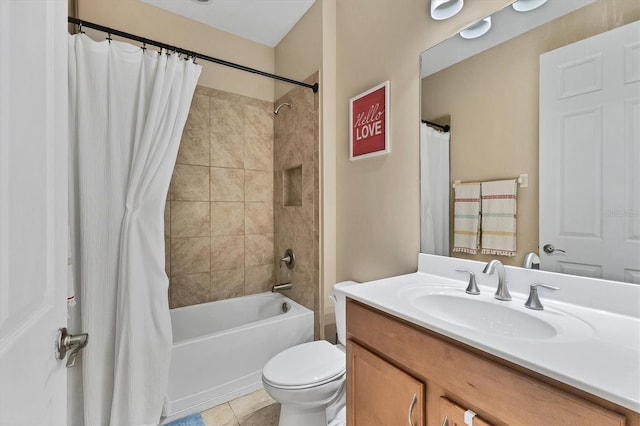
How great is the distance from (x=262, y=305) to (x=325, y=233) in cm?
98

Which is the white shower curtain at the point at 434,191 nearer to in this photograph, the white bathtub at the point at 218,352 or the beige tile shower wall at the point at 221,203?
the white bathtub at the point at 218,352

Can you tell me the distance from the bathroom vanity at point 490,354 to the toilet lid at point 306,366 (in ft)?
0.90

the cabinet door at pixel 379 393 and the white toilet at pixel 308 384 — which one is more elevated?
the cabinet door at pixel 379 393

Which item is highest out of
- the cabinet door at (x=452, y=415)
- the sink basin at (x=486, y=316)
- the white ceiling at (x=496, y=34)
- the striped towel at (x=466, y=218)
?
the white ceiling at (x=496, y=34)

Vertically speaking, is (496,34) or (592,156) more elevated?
(496,34)

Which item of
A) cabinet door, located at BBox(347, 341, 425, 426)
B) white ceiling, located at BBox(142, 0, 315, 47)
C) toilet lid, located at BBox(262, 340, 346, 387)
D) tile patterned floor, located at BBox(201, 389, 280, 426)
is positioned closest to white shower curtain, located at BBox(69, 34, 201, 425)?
tile patterned floor, located at BBox(201, 389, 280, 426)

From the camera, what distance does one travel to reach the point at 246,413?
5.37 feet

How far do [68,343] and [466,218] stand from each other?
4.56 ft

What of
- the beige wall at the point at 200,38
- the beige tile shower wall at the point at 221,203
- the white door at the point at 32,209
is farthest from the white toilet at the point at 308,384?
the beige wall at the point at 200,38

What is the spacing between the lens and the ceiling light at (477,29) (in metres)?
1.13

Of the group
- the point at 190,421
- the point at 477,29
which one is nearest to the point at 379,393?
the point at 190,421

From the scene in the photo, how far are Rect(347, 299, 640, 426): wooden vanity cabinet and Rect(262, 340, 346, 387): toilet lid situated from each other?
0.90 ft

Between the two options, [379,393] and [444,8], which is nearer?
[379,393]

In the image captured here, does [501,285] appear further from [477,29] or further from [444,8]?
[444,8]
